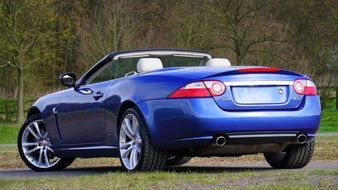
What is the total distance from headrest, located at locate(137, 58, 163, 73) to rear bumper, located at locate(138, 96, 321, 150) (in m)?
0.70

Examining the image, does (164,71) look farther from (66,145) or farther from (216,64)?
(66,145)

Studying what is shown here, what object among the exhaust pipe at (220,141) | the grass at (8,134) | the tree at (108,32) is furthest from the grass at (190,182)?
the tree at (108,32)

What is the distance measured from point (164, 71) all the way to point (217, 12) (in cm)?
2613

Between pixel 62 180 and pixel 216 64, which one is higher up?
pixel 216 64

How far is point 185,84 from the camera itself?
7660 mm

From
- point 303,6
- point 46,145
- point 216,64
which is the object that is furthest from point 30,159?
point 303,6

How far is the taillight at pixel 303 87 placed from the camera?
799cm

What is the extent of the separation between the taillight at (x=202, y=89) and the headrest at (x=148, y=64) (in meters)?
1.01

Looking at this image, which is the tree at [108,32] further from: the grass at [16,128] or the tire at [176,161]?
the tire at [176,161]

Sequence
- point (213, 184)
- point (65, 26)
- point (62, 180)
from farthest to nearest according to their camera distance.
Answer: point (65, 26), point (62, 180), point (213, 184)

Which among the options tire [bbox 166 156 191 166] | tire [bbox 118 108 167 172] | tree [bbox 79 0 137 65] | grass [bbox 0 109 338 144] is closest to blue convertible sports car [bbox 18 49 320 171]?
tire [bbox 118 108 167 172]

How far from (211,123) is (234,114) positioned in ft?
0.74

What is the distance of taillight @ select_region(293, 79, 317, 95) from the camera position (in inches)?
314

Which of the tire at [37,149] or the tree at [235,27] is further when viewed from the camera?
the tree at [235,27]
